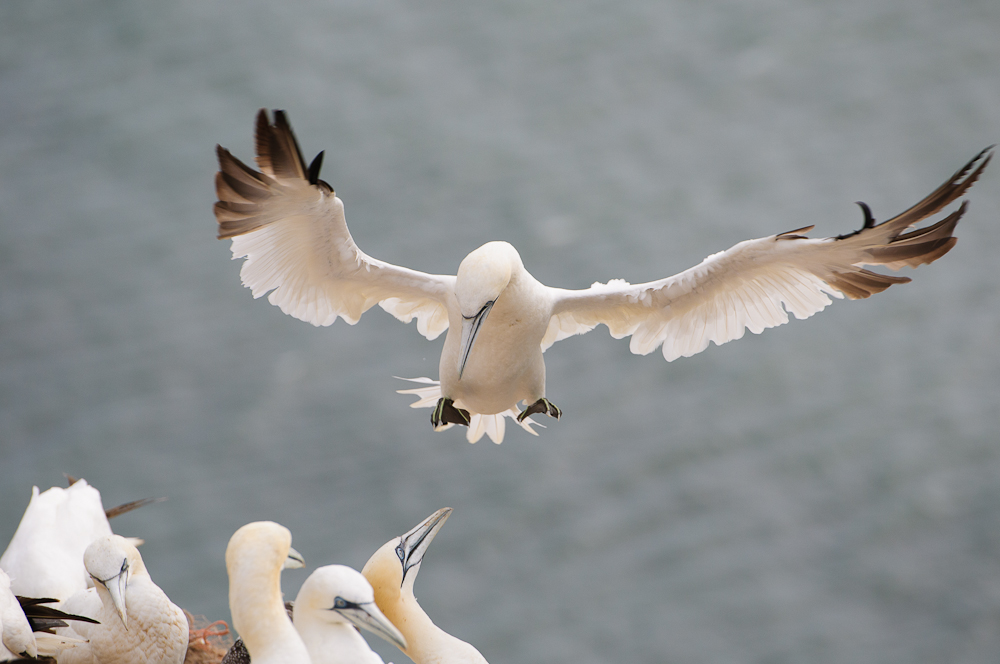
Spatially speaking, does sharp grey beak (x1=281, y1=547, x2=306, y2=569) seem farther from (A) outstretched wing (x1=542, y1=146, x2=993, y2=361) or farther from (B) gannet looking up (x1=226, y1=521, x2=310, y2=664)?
(A) outstretched wing (x1=542, y1=146, x2=993, y2=361)

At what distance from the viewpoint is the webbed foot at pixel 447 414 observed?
4.11 meters

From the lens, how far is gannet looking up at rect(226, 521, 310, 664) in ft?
10.1

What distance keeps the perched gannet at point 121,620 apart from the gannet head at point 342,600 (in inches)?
36.5

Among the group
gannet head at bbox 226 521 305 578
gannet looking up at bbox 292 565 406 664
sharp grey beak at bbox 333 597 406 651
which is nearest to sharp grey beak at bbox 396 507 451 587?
gannet looking up at bbox 292 565 406 664

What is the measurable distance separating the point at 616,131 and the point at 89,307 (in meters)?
4.96

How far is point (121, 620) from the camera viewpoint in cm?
375

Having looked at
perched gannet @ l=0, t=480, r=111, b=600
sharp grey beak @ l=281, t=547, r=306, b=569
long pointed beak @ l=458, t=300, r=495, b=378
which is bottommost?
sharp grey beak @ l=281, t=547, r=306, b=569

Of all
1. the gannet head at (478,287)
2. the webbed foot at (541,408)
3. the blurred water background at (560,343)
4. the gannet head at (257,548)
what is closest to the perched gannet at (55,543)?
the gannet head at (257,548)

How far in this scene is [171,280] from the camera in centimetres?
867

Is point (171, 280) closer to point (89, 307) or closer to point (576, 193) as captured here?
point (89, 307)

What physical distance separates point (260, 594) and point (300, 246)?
1.40 m

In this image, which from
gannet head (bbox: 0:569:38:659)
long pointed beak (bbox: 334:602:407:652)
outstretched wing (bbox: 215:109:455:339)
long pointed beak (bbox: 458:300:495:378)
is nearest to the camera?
long pointed beak (bbox: 334:602:407:652)

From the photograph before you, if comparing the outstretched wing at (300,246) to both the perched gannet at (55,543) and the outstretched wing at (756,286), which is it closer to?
the outstretched wing at (756,286)

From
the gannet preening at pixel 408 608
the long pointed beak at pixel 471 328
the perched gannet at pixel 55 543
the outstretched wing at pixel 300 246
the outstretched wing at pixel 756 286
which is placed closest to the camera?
the outstretched wing at pixel 300 246
